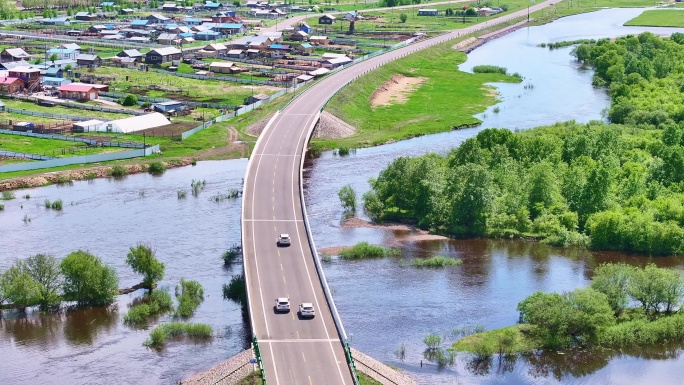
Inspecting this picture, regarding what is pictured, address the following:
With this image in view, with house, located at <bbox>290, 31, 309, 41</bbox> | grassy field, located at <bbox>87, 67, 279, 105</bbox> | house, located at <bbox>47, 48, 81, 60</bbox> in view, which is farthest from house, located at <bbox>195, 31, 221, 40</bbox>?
grassy field, located at <bbox>87, 67, 279, 105</bbox>

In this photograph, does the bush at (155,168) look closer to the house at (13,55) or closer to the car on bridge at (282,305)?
the car on bridge at (282,305)

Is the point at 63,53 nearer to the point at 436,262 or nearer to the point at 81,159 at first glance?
the point at 81,159

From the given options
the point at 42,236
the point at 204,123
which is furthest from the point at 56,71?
the point at 42,236

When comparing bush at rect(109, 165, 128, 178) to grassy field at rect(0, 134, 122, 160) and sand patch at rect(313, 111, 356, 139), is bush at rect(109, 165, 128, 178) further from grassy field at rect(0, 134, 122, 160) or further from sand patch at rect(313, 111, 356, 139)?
sand patch at rect(313, 111, 356, 139)

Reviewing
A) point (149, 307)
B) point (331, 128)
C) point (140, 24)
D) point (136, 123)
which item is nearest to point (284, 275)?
point (149, 307)

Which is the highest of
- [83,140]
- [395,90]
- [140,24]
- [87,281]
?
[140,24]

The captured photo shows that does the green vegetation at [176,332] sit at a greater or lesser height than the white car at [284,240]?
lesser


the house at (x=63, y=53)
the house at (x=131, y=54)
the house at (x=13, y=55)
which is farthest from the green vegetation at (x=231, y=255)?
the house at (x=63, y=53)
